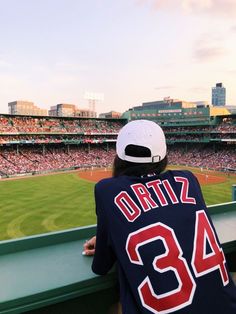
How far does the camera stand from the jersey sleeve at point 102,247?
186 cm

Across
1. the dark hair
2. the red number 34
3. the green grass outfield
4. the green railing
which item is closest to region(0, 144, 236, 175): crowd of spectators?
the green grass outfield

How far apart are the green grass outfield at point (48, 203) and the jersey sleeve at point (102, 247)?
14.9 meters

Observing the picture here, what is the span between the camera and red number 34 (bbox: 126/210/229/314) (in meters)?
1.57

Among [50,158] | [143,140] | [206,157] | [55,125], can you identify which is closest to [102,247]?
[143,140]

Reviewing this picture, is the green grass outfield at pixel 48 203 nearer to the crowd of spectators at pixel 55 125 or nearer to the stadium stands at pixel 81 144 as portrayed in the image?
the stadium stands at pixel 81 144

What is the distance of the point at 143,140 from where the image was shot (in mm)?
2021

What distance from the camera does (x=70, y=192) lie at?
88.4ft

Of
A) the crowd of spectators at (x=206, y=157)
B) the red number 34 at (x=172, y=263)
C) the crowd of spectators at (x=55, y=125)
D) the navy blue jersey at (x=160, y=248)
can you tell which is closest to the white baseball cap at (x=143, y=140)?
the navy blue jersey at (x=160, y=248)

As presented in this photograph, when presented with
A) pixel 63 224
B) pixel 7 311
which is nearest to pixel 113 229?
pixel 7 311

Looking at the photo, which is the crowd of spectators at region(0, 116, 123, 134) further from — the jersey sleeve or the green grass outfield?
the jersey sleeve

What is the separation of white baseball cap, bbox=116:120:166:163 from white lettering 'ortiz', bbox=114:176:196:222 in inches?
8.2

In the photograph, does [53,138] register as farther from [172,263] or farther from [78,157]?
[172,263]

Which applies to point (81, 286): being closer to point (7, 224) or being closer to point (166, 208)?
point (166, 208)

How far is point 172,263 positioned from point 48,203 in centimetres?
2201
